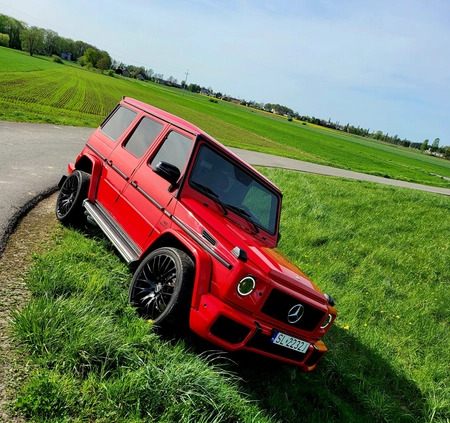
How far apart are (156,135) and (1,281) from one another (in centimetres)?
237

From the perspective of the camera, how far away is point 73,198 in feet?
18.5

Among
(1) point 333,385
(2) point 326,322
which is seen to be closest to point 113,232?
(2) point 326,322

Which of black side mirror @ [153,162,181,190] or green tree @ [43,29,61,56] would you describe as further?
green tree @ [43,29,61,56]

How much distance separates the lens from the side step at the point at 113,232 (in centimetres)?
431

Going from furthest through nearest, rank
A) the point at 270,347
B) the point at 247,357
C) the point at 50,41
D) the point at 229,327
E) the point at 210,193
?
1. the point at 50,41
2. the point at 210,193
3. the point at 247,357
4. the point at 270,347
5. the point at 229,327

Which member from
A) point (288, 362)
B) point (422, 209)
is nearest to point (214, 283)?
point (288, 362)

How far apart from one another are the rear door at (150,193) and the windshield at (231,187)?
204 millimetres

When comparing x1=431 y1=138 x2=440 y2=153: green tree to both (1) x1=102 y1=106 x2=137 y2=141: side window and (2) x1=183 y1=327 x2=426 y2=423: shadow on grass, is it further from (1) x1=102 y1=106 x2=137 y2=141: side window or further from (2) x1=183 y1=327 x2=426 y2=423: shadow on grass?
(1) x1=102 y1=106 x2=137 y2=141: side window

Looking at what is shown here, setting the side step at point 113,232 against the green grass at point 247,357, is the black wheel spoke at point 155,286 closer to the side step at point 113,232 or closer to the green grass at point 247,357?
the green grass at point 247,357

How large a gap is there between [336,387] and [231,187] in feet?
8.18

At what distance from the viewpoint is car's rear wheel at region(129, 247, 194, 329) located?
11.4 ft

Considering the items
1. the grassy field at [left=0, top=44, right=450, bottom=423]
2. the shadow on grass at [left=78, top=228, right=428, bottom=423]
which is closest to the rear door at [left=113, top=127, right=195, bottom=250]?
the grassy field at [left=0, top=44, right=450, bottom=423]

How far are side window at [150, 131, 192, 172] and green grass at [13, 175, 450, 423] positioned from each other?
139cm

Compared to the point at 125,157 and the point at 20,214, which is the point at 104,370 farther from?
the point at 20,214
